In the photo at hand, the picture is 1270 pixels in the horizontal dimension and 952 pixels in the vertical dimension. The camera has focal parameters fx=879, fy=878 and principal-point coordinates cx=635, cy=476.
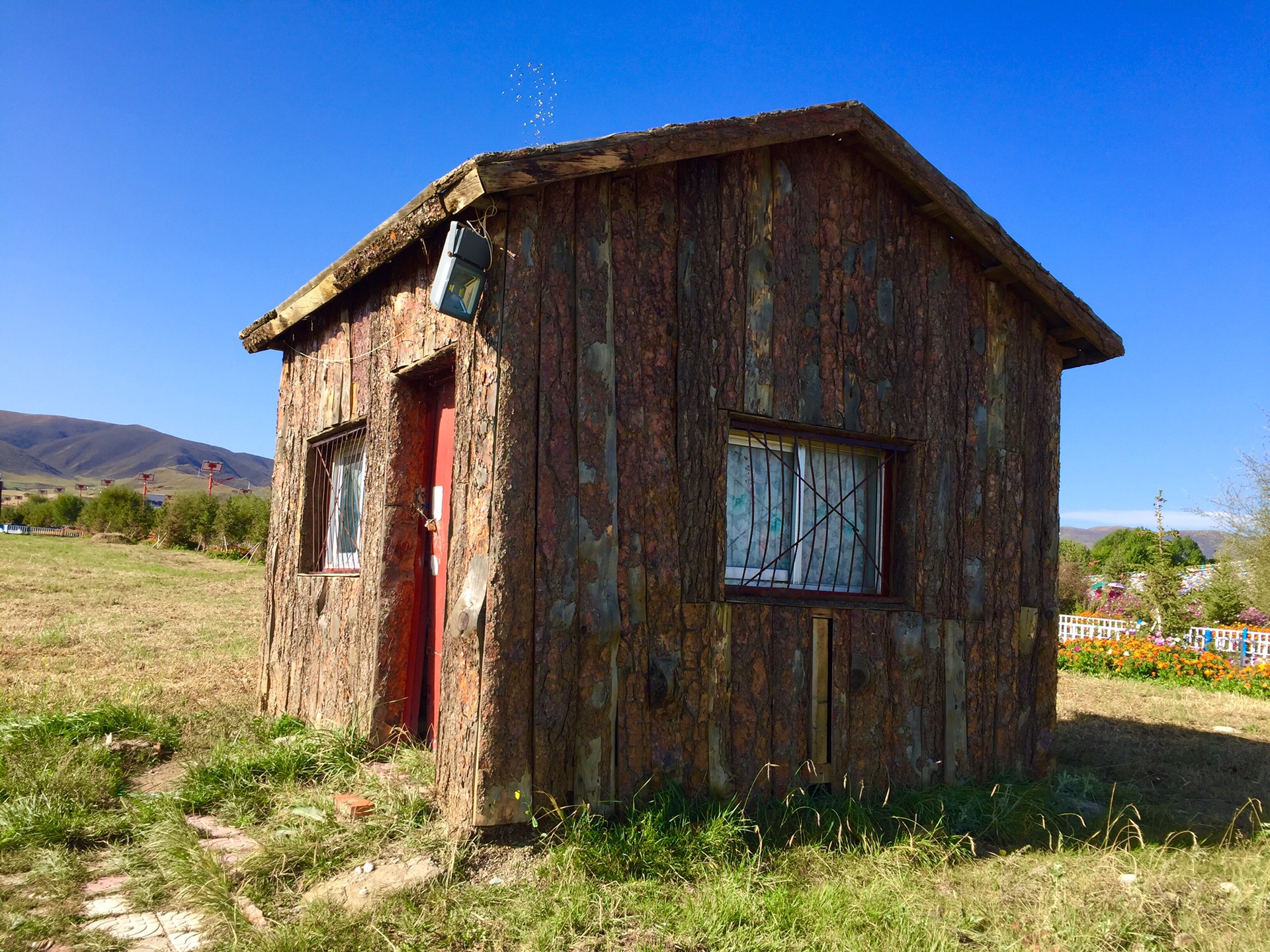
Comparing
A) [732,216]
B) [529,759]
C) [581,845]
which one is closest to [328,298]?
[732,216]

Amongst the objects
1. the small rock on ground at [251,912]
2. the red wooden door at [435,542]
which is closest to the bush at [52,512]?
the red wooden door at [435,542]

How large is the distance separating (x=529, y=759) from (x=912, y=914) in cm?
177

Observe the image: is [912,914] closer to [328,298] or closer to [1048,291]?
[1048,291]

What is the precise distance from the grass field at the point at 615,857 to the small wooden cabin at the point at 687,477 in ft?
1.08

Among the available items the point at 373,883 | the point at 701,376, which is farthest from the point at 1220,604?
the point at 373,883

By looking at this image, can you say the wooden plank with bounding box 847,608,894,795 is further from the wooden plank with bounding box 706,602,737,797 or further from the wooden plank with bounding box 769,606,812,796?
the wooden plank with bounding box 706,602,737,797

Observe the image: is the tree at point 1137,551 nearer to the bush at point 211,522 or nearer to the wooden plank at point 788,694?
the wooden plank at point 788,694

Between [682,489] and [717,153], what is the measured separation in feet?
6.01

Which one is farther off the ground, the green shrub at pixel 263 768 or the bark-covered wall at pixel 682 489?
the bark-covered wall at pixel 682 489

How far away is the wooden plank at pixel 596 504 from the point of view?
422 centimetres

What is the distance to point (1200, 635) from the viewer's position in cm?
1497

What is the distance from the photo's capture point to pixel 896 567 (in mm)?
5684

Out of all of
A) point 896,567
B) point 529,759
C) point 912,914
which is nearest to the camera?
point 912,914

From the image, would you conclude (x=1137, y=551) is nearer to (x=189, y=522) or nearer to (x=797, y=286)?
(x=797, y=286)
